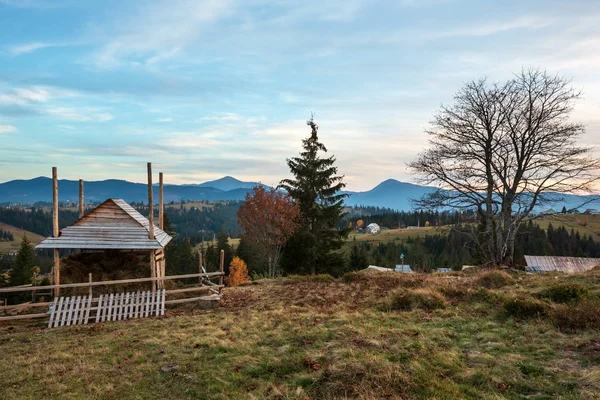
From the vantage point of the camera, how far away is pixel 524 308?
10.1 m

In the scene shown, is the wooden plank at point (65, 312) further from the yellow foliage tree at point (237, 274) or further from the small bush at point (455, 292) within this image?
the yellow foliage tree at point (237, 274)

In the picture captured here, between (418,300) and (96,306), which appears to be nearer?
(418,300)

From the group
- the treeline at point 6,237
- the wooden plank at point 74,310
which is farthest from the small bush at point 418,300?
the treeline at point 6,237

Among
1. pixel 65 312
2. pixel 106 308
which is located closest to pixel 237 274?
pixel 106 308

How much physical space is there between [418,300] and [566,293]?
4614 mm

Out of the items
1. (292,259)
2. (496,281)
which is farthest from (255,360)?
(292,259)

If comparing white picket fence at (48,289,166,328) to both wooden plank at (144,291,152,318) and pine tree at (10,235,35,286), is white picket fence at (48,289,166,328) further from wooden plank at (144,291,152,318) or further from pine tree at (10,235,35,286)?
pine tree at (10,235,35,286)

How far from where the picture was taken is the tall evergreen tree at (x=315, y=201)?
34.5m

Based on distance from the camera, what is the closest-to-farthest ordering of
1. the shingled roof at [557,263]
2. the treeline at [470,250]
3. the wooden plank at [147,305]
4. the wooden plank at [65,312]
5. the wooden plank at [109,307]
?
1. the wooden plank at [65,312]
2. the wooden plank at [109,307]
3. the wooden plank at [147,305]
4. the shingled roof at [557,263]
5. the treeline at [470,250]

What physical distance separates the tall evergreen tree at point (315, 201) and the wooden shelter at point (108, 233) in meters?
18.0

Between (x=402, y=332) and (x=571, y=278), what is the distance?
11126mm

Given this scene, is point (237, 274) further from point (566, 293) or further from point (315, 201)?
point (566, 293)

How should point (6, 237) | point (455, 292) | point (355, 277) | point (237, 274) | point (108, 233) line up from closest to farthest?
point (455, 292) < point (108, 233) < point (355, 277) < point (237, 274) < point (6, 237)

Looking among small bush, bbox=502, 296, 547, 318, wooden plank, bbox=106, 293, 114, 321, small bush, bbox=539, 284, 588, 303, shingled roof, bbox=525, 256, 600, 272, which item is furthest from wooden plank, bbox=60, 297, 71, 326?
shingled roof, bbox=525, 256, 600, 272
